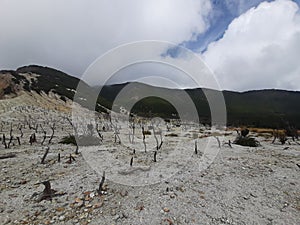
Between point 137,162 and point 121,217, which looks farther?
point 137,162

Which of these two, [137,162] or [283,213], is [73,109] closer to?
[137,162]

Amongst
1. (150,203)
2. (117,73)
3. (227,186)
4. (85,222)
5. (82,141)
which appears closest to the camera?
(85,222)

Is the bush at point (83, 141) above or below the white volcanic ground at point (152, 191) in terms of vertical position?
above

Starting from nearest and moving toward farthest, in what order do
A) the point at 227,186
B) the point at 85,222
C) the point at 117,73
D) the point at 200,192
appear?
1. the point at 85,222
2. the point at 200,192
3. the point at 227,186
4. the point at 117,73

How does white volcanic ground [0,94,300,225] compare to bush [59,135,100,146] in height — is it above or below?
below

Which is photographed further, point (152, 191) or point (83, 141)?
point (83, 141)

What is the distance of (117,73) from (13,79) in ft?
128

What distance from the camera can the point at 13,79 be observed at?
138ft

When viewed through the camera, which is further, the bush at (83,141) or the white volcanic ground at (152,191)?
the bush at (83,141)

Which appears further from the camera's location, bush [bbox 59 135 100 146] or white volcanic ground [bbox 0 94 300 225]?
bush [bbox 59 135 100 146]

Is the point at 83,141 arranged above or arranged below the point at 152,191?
above

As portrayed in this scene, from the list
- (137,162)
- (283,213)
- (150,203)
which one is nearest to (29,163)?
(137,162)

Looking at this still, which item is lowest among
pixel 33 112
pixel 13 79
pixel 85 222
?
pixel 85 222

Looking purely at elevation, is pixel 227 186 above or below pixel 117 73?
below
